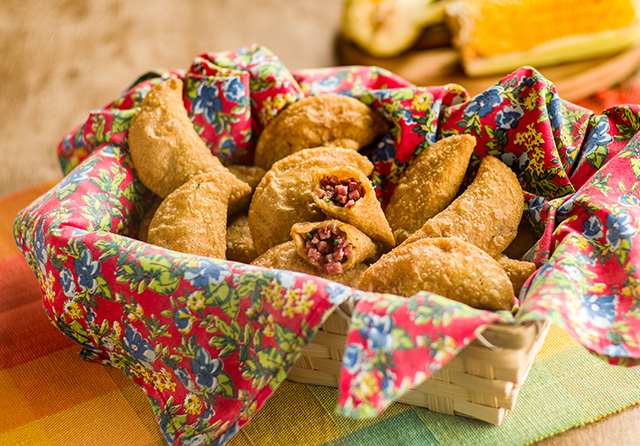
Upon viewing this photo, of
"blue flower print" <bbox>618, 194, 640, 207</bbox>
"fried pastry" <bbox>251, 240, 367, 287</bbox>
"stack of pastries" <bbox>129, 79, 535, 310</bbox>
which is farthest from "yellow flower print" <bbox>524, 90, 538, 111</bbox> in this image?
"fried pastry" <bbox>251, 240, 367, 287</bbox>

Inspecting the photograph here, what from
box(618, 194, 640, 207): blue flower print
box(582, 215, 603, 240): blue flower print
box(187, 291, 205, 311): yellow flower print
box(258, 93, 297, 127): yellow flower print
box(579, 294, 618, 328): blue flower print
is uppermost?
box(258, 93, 297, 127): yellow flower print

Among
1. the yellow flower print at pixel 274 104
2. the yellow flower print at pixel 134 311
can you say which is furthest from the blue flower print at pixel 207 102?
the yellow flower print at pixel 134 311

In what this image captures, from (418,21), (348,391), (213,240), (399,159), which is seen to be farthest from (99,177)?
(418,21)

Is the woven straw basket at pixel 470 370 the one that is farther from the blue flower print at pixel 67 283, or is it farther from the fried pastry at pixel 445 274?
the blue flower print at pixel 67 283

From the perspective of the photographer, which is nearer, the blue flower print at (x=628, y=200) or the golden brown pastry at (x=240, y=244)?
the blue flower print at (x=628, y=200)

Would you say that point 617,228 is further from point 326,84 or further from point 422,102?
point 326,84

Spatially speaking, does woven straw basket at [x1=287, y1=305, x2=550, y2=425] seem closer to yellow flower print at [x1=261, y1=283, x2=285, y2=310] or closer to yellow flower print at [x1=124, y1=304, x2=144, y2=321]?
yellow flower print at [x1=261, y1=283, x2=285, y2=310]

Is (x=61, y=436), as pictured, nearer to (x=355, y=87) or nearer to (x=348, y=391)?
(x=348, y=391)
